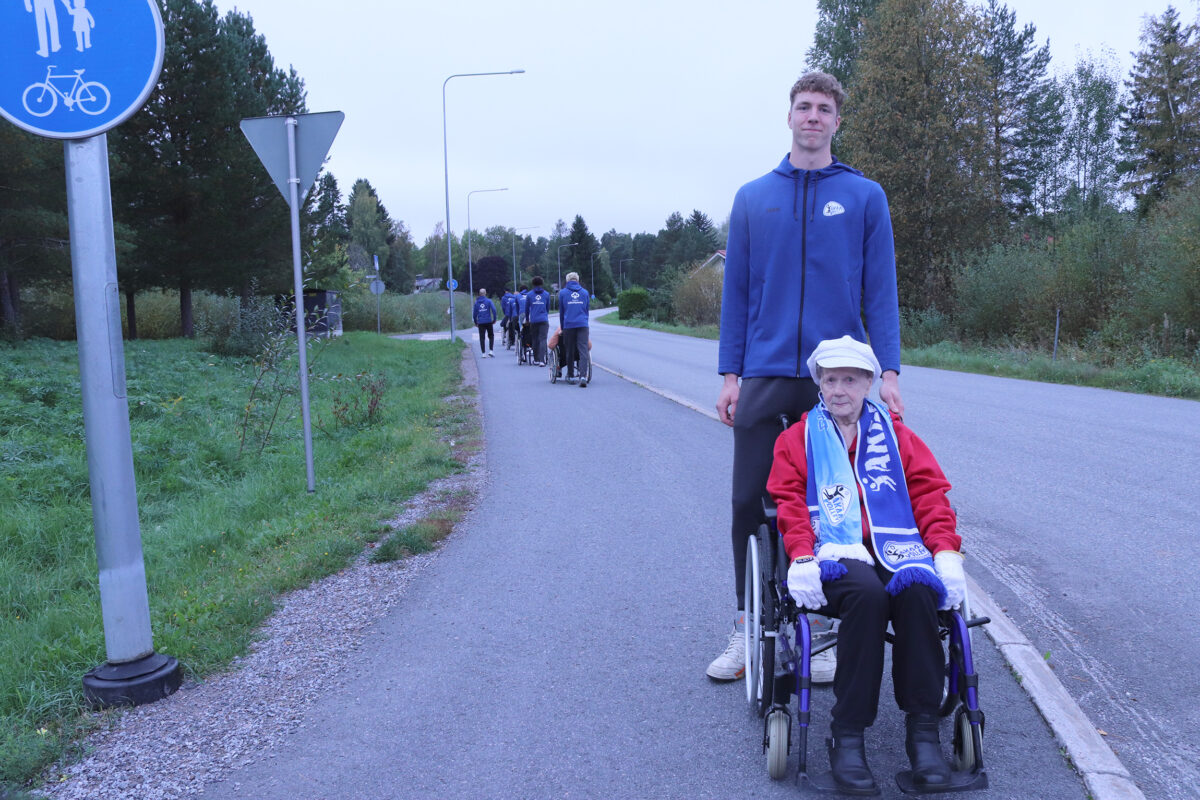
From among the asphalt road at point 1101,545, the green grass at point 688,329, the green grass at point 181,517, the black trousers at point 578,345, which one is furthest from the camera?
the green grass at point 688,329

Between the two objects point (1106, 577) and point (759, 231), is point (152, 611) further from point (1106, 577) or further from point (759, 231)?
point (1106, 577)

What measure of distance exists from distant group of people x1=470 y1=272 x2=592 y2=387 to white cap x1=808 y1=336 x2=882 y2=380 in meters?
12.0

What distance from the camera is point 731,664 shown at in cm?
368

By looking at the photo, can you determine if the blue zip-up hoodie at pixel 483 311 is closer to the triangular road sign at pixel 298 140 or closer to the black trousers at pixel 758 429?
the triangular road sign at pixel 298 140

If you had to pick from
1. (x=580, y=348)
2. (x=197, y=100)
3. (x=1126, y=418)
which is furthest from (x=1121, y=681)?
(x=197, y=100)

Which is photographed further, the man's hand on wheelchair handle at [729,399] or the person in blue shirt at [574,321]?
the person in blue shirt at [574,321]

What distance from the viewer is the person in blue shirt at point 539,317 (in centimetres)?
1881

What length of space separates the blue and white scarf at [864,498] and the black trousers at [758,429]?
26 cm

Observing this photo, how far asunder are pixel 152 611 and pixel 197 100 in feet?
84.1

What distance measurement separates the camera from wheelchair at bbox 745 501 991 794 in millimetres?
2688

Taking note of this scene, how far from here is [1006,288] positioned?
25156 millimetres

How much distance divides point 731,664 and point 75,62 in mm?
3396

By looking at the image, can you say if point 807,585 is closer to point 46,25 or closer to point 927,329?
point 46,25

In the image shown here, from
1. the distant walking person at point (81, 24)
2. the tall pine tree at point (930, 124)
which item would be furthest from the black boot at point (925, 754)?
the tall pine tree at point (930, 124)
